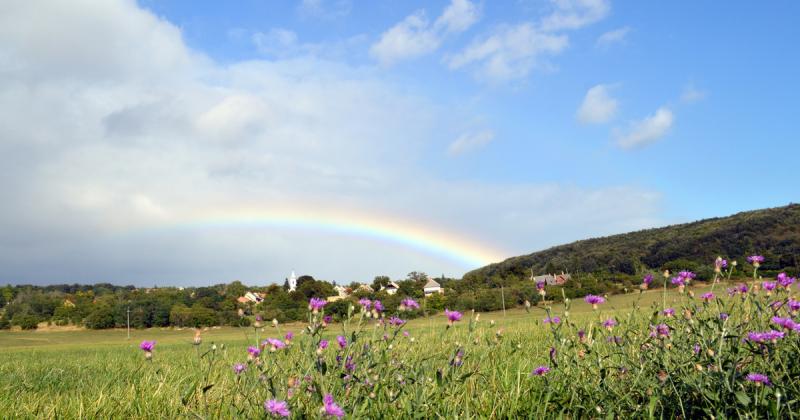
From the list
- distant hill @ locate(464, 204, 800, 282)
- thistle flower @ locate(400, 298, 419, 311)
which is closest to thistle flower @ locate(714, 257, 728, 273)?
thistle flower @ locate(400, 298, 419, 311)

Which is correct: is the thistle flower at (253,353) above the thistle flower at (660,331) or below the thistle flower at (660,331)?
above

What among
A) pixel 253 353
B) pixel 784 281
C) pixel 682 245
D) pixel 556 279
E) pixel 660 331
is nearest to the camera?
pixel 253 353

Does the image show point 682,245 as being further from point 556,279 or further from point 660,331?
point 660,331

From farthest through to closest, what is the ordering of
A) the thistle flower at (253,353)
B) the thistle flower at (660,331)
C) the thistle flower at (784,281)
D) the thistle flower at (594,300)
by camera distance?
the thistle flower at (784,281)
the thistle flower at (594,300)
the thistle flower at (660,331)
the thistle flower at (253,353)

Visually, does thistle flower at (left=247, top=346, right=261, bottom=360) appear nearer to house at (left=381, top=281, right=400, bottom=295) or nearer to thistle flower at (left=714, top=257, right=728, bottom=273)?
thistle flower at (left=714, top=257, right=728, bottom=273)

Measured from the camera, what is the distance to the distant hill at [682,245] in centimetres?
5650

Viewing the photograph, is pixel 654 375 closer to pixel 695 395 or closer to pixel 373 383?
pixel 695 395

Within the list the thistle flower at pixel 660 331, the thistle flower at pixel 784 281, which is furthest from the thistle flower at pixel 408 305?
the thistle flower at pixel 784 281

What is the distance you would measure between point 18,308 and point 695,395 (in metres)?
113

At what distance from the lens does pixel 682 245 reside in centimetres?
6200

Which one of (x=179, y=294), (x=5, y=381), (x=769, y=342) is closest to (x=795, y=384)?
(x=769, y=342)

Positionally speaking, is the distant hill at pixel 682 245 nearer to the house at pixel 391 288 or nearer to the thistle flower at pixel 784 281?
the house at pixel 391 288

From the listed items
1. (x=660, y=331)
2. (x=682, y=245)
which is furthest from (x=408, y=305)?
(x=682, y=245)

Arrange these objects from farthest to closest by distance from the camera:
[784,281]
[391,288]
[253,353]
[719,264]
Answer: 1. [391,288]
2. [784,281]
3. [719,264]
4. [253,353]
